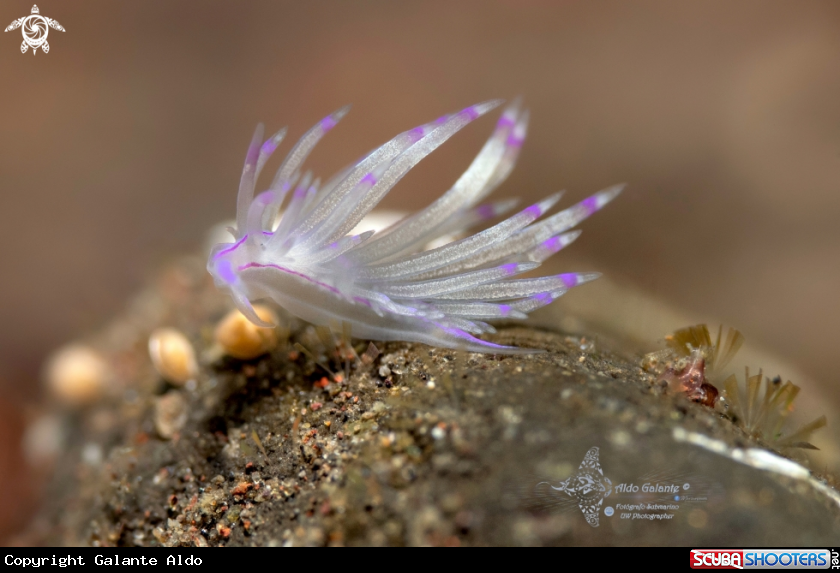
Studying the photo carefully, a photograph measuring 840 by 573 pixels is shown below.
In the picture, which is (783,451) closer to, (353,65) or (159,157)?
(353,65)

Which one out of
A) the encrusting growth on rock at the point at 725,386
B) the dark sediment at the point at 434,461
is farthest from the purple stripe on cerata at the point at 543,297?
the encrusting growth on rock at the point at 725,386

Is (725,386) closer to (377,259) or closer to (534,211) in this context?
(534,211)

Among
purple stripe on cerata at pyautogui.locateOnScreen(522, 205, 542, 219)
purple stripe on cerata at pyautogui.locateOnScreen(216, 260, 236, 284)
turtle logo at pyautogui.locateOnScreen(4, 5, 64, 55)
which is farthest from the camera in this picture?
turtle logo at pyautogui.locateOnScreen(4, 5, 64, 55)

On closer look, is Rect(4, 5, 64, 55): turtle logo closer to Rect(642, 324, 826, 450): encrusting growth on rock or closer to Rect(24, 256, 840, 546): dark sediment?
Rect(24, 256, 840, 546): dark sediment

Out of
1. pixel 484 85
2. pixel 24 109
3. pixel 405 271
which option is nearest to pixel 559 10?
pixel 484 85

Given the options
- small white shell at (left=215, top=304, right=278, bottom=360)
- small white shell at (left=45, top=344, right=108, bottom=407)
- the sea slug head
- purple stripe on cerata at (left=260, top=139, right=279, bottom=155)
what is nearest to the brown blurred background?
small white shell at (left=45, top=344, right=108, bottom=407)
